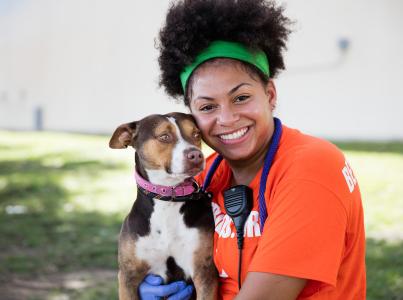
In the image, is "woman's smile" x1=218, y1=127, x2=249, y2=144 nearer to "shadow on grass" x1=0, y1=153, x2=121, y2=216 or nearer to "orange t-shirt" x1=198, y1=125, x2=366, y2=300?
"orange t-shirt" x1=198, y1=125, x2=366, y2=300

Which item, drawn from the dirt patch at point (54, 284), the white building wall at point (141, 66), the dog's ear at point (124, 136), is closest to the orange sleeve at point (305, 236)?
the dog's ear at point (124, 136)

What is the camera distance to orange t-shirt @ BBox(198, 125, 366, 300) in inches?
84.1

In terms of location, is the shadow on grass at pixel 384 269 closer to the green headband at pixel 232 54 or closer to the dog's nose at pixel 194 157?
the dog's nose at pixel 194 157

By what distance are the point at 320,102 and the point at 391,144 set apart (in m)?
2.79

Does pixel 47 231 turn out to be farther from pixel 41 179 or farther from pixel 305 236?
pixel 305 236

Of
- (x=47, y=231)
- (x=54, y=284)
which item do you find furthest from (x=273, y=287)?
(x=47, y=231)

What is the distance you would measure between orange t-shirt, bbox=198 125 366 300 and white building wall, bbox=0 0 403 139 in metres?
1.49

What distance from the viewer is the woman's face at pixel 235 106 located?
8.70 ft

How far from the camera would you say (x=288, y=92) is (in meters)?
14.1

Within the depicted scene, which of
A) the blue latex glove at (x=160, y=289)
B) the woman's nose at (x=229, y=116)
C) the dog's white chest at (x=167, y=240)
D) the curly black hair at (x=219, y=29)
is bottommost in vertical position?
the blue latex glove at (x=160, y=289)

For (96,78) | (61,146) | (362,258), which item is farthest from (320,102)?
(362,258)

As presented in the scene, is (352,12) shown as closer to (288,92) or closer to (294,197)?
(288,92)

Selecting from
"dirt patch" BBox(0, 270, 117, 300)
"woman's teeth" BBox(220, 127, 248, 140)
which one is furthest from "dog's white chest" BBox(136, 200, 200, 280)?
"dirt patch" BBox(0, 270, 117, 300)

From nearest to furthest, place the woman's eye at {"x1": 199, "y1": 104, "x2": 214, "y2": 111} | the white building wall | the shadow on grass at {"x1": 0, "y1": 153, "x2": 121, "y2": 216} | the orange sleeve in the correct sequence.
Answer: the orange sleeve → the woman's eye at {"x1": 199, "y1": 104, "x2": 214, "y2": 111} → the shadow on grass at {"x1": 0, "y1": 153, "x2": 121, "y2": 216} → the white building wall
